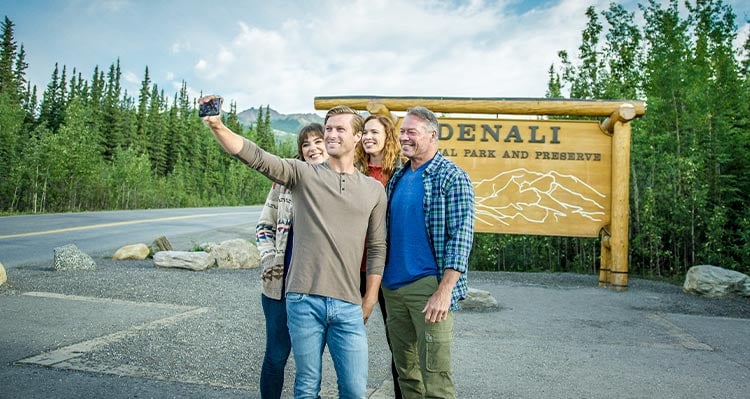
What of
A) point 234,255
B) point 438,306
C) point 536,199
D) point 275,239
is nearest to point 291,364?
point 275,239

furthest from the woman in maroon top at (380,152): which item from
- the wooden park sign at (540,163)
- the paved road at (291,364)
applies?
the wooden park sign at (540,163)

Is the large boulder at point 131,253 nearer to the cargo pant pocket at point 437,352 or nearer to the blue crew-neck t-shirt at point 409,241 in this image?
the blue crew-neck t-shirt at point 409,241

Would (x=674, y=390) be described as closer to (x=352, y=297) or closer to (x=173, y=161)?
(x=352, y=297)

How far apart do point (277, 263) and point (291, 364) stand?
1771 mm

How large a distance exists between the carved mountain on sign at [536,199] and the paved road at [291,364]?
4.55 feet

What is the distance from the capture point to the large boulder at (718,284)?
754 centimetres

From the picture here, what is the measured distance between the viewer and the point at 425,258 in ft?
8.07

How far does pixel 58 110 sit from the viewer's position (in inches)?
2211

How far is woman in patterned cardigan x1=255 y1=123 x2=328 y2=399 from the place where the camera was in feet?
8.02

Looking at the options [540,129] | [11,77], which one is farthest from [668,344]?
[11,77]

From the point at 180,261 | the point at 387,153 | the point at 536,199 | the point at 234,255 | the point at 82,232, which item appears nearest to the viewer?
the point at 387,153

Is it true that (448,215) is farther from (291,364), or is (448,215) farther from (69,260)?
(69,260)

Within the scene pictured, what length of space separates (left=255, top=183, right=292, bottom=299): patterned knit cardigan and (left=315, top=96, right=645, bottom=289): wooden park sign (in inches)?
229

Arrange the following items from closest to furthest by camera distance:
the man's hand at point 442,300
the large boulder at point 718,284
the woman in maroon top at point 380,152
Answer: the man's hand at point 442,300, the woman in maroon top at point 380,152, the large boulder at point 718,284
